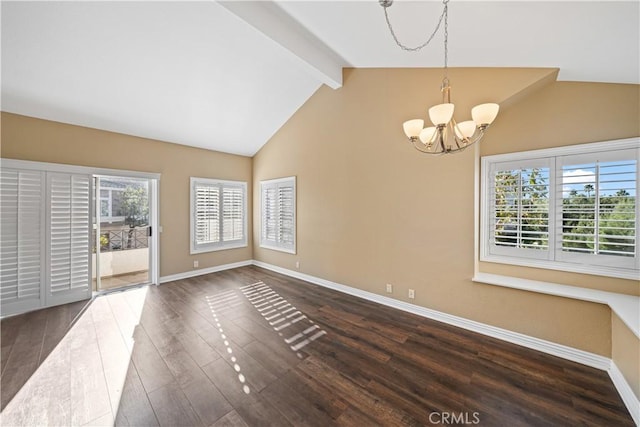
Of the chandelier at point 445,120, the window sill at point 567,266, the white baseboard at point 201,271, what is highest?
the chandelier at point 445,120

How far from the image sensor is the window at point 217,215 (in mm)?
5117

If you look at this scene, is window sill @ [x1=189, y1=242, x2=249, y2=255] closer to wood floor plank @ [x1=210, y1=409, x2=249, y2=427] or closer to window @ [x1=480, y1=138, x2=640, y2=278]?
wood floor plank @ [x1=210, y1=409, x2=249, y2=427]

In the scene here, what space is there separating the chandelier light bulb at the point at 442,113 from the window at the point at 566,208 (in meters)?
1.71

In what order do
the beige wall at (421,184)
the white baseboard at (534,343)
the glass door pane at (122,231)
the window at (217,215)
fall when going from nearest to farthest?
the white baseboard at (534,343) < the beige wall at (421,184) < the glass door pane at (122,231) < the window at (217,215)

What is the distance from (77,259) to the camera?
370 cm

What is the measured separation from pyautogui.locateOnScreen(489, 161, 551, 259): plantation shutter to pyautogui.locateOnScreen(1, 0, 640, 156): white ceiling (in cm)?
102

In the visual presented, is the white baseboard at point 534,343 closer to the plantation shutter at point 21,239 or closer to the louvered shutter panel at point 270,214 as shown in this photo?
the louvered shutter panel at point 270,214

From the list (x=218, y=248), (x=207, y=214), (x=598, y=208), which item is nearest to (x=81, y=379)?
(x=218, y=248)

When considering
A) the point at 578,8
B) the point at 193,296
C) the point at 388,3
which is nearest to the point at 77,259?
the point at 193,296

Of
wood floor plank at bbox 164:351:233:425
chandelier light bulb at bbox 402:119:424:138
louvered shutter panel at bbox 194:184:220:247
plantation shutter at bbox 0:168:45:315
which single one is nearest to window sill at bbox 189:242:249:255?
louvered shutter panel at bbox 194:184:220:247

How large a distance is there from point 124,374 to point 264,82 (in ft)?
13.4

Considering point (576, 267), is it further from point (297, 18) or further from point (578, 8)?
point (297, 18)

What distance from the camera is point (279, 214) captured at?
5.32m

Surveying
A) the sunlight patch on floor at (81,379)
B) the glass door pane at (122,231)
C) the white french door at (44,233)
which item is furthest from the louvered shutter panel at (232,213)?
the sunlight patch on floor at (81,379)
